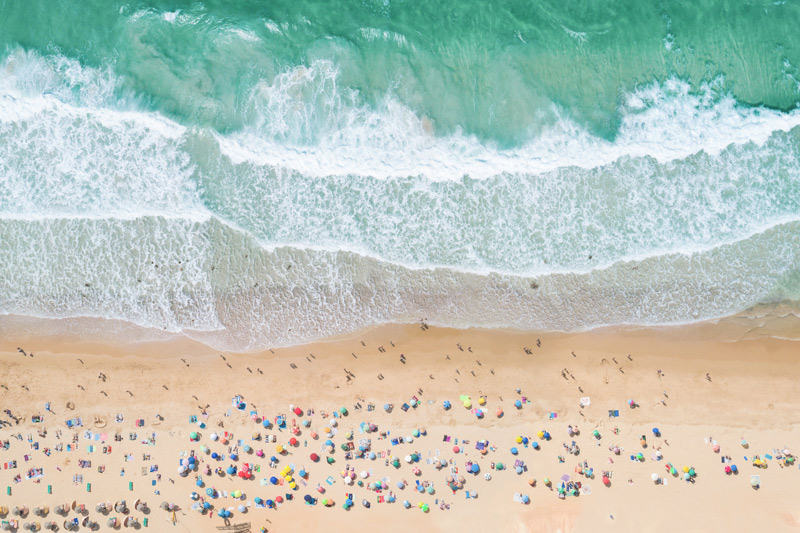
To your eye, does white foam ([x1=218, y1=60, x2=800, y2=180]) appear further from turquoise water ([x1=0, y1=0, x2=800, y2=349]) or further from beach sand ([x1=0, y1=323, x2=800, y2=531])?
beach sand ([x1=0, y1=323, x2=800, y2=531])

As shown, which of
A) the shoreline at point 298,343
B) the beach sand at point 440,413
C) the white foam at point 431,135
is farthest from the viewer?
the white foam at point 431,135

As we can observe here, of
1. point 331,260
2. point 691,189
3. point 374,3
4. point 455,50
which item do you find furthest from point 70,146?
point 691,189

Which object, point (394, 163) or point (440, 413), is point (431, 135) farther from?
point (440, 413)

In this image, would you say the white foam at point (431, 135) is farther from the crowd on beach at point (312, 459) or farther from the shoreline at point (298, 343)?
the crowd on beach at point (312, 459)

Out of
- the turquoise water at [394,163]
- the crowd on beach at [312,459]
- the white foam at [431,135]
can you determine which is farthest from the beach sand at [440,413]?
the white foam at [431,135]

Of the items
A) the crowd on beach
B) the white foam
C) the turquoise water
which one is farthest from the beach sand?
the white foam

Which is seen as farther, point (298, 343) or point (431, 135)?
point (431, 135)

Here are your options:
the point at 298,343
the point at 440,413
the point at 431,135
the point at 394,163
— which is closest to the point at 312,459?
the point at 298,343
